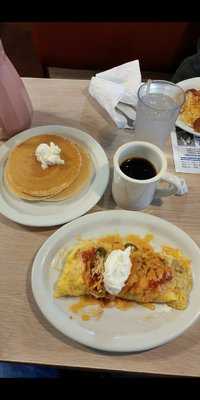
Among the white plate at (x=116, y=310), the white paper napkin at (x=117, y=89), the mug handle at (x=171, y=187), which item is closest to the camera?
the white plate at (x=116, y=310)

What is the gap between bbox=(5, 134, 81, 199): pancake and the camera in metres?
0.83

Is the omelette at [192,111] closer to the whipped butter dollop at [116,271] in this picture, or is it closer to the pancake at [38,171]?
the pancake at [38,171]

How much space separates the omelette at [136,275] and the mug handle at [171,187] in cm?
14

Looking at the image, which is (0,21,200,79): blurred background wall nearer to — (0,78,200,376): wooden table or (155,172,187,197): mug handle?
(0,78,200,376): wooden table

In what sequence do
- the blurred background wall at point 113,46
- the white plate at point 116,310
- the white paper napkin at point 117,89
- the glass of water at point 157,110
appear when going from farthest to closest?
the blurred background wall at point 113,46 < the white paper napkin at point 117,89 < the glass of water at point 157,110 < the white plate at point 116,310

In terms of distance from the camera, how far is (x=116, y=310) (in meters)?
0.70

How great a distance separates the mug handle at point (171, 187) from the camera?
0.78m

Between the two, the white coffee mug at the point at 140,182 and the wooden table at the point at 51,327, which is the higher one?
the white coffee mug at the point at 140,182

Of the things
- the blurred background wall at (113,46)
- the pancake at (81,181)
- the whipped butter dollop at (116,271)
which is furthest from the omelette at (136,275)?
the blurred background wall at (113,46)

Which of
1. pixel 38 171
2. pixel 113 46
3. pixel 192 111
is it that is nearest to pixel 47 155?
pixel 38 171

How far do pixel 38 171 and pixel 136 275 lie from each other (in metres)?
0.35

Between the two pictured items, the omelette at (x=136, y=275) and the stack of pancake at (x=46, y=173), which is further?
the stack of pancake at (x=46, y=173)

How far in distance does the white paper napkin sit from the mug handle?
28cm
